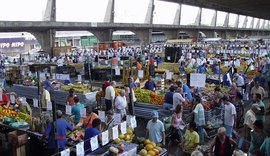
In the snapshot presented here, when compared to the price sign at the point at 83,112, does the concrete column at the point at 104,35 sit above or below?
above

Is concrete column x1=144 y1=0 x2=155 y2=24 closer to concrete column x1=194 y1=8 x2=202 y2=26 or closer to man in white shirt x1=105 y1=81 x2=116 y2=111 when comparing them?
concrete column x1=194 y1=8 x2=202 y2=26

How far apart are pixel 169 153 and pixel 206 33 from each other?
71.3 meters

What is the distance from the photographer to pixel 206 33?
76.6 meters

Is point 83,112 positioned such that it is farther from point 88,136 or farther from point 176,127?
point 176,127

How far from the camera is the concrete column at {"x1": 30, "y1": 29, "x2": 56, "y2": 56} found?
3571 cm

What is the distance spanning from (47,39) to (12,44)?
30.9 metres

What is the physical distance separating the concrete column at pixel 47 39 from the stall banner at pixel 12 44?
2749 centimetres

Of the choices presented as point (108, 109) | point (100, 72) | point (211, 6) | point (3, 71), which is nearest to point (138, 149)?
point (108, 109)

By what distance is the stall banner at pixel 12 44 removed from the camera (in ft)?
198

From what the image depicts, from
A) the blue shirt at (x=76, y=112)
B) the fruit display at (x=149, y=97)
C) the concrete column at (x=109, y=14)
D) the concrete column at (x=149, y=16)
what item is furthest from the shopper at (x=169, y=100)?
the concrete column at (x=149, y=16)

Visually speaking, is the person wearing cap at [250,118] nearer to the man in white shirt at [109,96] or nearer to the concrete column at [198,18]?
the man in white shirt at [109,96]

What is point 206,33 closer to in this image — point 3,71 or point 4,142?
point 3,71

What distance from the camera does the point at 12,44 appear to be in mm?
62875

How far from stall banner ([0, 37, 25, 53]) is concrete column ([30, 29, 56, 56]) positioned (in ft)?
90.2
